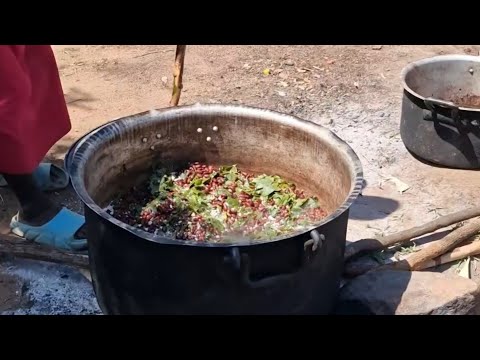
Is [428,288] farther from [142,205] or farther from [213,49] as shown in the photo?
[213,49]

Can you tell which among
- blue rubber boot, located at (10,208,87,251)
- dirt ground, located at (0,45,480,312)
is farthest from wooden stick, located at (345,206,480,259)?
blue rubber boot, located at (10,208,87,251)

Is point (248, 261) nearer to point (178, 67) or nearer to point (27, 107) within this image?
point (27, 107)

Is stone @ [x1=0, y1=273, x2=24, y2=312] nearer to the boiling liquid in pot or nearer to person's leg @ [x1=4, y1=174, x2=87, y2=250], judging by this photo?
person's leg @ [x1=4, y1=174, x2=87, y2=250]

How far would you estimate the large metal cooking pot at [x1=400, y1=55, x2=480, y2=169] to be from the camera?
362 cm

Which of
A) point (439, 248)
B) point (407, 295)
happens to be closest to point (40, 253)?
point (407, 295)

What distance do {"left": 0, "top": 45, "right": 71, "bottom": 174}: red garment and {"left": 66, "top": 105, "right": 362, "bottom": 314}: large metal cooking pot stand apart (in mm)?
444

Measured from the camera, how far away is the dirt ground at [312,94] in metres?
3.52

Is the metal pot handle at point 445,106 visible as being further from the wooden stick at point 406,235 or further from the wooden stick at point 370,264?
the wooden stick at point 370,264

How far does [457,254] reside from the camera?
3084mm

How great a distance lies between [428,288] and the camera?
2629 mm

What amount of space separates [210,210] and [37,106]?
87 cm

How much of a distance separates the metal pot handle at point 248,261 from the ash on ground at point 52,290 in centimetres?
92

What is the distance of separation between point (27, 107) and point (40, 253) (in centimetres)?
63

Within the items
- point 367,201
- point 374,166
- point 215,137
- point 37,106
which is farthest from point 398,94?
point 37,106
